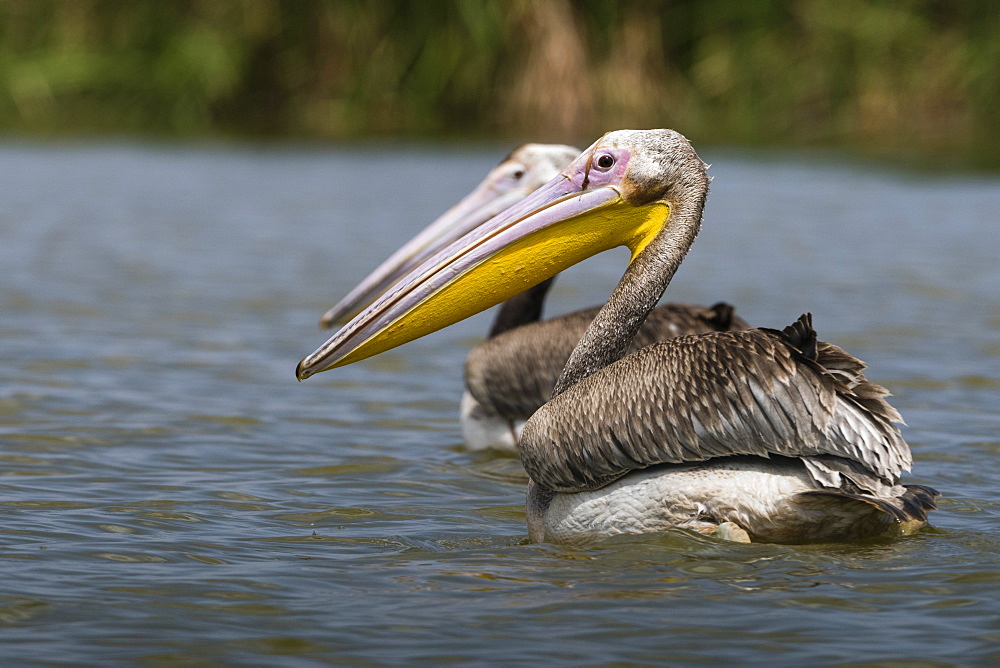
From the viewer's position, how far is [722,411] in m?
4.11

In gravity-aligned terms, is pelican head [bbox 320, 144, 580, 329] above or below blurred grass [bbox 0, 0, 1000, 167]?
below

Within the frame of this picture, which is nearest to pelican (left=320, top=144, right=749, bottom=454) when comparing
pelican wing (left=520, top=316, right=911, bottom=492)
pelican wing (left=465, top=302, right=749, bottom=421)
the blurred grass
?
pelican wing (left=465, top=302, right=749, bottom=421)

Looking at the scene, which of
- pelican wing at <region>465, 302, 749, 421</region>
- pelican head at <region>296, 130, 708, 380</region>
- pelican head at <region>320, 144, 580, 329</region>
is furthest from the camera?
pelican head at <region>320, 144, 580, 329</region>

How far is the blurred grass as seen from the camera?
1880 centimetres

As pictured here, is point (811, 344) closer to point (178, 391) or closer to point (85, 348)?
point (178, 391)

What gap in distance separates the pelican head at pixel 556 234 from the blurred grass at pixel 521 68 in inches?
535

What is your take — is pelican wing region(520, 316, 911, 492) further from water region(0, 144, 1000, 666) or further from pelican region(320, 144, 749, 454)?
pelican region(320, 144, 749, 454)

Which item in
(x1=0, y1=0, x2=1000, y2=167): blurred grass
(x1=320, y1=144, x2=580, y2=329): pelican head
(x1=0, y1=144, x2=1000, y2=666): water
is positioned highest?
(x1=0, y1=0, x2=1000, y2=167): blurred grass

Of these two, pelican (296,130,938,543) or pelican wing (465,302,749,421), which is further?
pelican wing (465,302,749,421)

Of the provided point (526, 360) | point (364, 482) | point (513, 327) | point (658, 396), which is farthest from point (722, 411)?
point (513, 327)

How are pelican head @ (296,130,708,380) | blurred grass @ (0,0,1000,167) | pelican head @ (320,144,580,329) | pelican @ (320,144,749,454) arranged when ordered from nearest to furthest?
pelican head @ (296,130,708,380) < pelican @ (320,144,749,454) < pelican head @ (320,144,580,329) < blurred grass @ (0,0,1000,167)

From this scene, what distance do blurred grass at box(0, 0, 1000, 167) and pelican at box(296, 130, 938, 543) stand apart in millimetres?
13606

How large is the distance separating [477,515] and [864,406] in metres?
1.36

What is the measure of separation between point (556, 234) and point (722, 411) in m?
0.84
